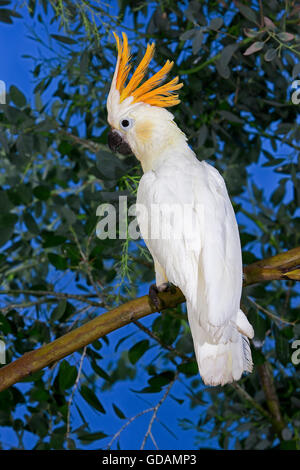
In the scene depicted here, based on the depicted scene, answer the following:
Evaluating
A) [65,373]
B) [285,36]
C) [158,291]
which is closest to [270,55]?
[285,36]

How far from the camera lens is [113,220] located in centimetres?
123

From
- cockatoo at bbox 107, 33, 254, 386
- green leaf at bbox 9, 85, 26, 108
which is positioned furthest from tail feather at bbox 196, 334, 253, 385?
green leaf at bbox 9, 85, 26, 108

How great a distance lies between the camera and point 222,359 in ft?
2.92

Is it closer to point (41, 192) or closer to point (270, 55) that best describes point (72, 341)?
point (41, 192)

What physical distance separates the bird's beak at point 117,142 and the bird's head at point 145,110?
0.01 meters

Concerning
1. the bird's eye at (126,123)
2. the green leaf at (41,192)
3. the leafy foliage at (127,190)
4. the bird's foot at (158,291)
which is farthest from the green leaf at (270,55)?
the green leaf at (41,192)

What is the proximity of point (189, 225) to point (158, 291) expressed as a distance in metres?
0.17

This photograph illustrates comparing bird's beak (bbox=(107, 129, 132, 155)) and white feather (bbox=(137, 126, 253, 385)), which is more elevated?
bird's beak (bbox=(107, 129, 132, 155))

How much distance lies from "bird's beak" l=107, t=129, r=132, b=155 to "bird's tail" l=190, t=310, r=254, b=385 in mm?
450

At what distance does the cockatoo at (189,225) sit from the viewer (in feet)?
Answer: 2.89

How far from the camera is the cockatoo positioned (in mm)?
881

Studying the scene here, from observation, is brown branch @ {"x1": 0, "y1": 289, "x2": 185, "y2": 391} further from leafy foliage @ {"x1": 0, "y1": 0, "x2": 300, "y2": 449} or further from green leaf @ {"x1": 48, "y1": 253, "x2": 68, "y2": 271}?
green leaf @ {"x1": 48, "y1": 253, "x2": 68, "y2": 271}

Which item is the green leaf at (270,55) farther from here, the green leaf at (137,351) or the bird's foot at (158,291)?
the green leaf at (137,351)
